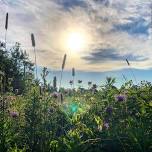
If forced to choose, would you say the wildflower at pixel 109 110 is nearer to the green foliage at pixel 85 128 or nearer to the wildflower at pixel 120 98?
the green foliage at pixel 85 128

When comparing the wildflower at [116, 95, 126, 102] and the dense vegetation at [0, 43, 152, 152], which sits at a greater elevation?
the wildflower at [116, 95, 126, 102]

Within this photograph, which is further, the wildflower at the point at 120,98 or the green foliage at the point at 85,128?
the wildflower at the point at 120,98

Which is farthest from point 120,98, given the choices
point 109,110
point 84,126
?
point 84,126

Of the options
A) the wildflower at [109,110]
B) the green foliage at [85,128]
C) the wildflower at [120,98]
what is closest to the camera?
the green foliage at [85,128]

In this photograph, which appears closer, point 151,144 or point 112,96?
point 151,144

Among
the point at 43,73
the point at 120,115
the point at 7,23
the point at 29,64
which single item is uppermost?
the point at 29,64

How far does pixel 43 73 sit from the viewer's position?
6.67m

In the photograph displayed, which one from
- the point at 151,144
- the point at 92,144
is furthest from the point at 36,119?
the point at 151,144

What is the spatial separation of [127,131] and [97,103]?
2524mm

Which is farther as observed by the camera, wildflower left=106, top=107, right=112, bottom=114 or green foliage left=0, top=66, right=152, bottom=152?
wildflower left=106, top=107, right=112, bottom=114

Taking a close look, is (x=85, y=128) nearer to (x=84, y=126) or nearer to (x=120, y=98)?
(x=84, y=126)

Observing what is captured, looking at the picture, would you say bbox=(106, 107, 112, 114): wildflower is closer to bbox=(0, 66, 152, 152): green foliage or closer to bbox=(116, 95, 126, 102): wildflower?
bbox=(0, 66, 152, 152): green foliage

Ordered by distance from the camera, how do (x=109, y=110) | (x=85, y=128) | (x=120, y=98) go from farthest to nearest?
1. (x=120, y=98)
2. (x=109, y=110)
3. (x=85, y=128)

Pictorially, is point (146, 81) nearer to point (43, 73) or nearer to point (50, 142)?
point (43, 73)
